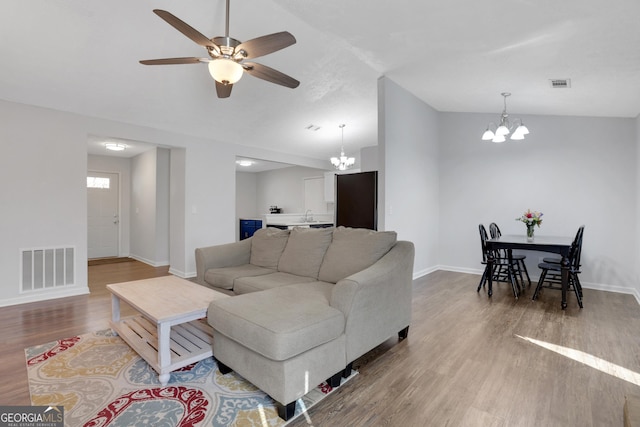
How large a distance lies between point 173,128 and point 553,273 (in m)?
6.42

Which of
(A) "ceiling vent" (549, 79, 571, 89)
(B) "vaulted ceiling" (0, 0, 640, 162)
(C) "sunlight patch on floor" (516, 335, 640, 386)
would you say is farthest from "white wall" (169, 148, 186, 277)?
(A) "ceiling vent" (549, 79, 571, 89)

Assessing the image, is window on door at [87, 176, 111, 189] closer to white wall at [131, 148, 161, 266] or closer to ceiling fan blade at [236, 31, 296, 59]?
white wall at [131, 148, 161, 266]

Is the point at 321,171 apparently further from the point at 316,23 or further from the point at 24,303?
the point at 24,303

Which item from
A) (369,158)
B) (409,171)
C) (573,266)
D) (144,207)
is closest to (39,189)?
(144,207)

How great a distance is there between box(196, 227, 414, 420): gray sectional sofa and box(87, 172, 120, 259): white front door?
206 inches

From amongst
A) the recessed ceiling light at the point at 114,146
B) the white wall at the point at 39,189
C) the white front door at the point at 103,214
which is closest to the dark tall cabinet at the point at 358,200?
the white wall at the point at 39,189

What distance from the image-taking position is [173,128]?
193 inches

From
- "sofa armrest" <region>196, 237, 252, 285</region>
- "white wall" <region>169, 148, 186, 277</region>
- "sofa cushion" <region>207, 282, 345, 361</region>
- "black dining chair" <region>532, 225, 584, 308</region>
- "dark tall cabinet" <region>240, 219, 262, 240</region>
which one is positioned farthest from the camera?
"dark tall cabinet" <region>240, 219, 262, 240</region>

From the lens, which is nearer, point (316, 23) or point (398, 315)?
point (398, 315)

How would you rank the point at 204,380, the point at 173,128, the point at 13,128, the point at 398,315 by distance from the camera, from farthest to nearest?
the point at 173,128 < the point at 13,128 < the point at 398,315 < the point at 204,380

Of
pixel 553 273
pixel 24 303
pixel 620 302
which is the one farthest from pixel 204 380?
pixel 553 273

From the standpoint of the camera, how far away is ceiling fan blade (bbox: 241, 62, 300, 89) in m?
2.53

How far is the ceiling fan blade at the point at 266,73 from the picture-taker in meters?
2.53

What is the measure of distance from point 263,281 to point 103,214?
20.4ft
